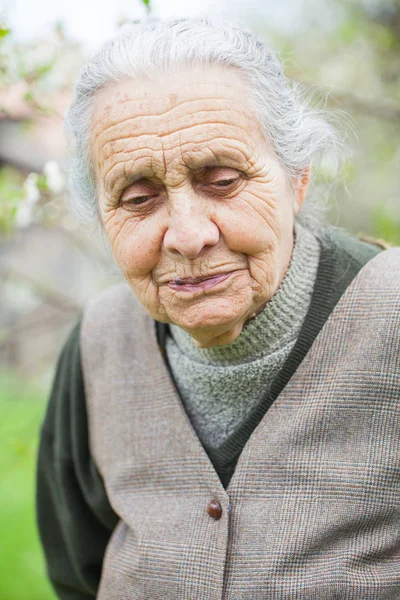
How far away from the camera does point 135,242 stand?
1.87 meters

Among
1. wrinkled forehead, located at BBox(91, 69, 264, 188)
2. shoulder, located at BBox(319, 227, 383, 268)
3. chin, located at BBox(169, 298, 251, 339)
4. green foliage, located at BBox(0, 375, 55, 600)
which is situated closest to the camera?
wrinkled forehead, located at BBox(91, 69, 264, 188)

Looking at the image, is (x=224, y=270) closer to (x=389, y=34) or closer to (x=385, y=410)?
(x=385, y=410)

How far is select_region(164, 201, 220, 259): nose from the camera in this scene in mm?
1729

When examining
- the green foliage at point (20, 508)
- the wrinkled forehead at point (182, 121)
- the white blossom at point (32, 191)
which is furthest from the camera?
the green foliage at point (20, 508)

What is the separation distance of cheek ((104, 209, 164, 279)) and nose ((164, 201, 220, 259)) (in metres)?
0.08

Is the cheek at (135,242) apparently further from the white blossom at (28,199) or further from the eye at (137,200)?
the white blossom at (28,199)

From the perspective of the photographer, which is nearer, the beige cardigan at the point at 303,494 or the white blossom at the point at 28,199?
the beige cardigan at the point at 303,494

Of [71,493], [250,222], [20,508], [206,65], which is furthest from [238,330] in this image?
[20,508]

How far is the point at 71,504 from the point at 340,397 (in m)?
1.23

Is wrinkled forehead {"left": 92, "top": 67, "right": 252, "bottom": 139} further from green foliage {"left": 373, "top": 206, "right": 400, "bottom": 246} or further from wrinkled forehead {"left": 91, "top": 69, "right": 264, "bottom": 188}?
green foliage {"left": 373, "top": 206, "right": 400, "bottom": 246}

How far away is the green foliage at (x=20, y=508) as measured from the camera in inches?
142

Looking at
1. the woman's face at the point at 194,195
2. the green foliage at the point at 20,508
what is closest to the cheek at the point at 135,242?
the woman's face at the point at 194,195

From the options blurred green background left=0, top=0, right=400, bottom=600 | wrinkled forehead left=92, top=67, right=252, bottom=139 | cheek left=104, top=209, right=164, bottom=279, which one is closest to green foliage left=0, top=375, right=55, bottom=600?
blurred green background left=0, top=0, right=400, bottom=600

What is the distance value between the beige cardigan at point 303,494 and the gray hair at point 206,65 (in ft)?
1.45
